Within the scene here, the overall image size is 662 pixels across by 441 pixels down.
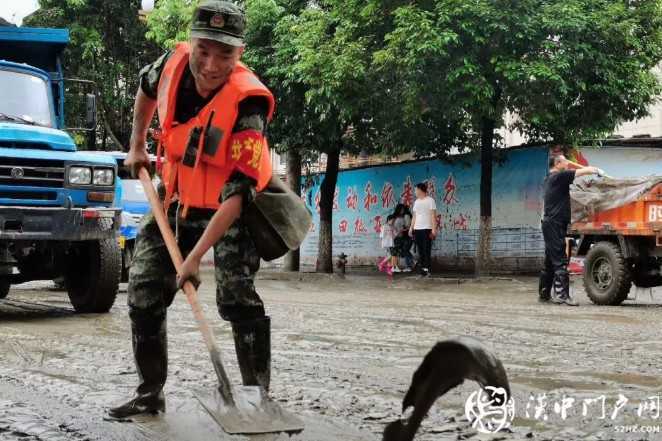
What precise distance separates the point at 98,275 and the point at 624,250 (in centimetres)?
684

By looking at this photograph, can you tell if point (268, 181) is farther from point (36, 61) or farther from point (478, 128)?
point (478, 128)

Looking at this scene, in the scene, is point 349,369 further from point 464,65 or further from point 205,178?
point 464,65

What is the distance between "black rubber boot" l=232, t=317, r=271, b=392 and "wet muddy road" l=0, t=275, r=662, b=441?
0.92 ft

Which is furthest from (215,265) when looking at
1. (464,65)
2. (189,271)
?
(464,65)

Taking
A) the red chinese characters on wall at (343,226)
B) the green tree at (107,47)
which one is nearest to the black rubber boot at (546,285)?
the red chinese characters on wall at (343,226)

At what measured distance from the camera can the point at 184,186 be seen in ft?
12.5

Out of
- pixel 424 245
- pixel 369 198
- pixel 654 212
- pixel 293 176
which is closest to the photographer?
pixel 654 212

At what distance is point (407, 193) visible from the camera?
2416 centimetres

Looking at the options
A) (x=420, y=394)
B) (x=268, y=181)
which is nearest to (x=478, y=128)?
(x=268, y=181)

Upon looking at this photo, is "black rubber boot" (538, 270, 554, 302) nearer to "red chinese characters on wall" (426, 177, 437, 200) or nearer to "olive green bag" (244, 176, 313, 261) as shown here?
"olive green bag" (244, 176, 313, 261)

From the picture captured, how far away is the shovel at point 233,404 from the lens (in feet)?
11.5

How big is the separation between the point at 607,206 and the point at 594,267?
87 cm

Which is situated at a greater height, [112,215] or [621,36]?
[621,36]

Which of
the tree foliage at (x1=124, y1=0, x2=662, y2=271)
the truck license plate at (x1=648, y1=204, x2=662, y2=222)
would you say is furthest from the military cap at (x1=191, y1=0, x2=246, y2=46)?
the tree foliage at (x1=124, y1=0, x2=662, y2=271)
